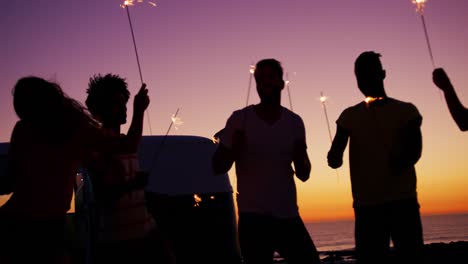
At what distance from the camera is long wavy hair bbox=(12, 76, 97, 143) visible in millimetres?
3092

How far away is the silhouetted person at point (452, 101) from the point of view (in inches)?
144

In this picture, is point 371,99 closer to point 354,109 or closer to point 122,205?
point 354,109

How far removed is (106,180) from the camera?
3.51 meters

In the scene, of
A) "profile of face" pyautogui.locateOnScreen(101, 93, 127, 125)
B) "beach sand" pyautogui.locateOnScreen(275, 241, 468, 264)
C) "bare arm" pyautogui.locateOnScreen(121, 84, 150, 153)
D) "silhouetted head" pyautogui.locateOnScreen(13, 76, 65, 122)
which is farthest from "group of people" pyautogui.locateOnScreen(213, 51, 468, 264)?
"beach sand" pyautogui.locateOnScreen(275, 241, 468, 264)

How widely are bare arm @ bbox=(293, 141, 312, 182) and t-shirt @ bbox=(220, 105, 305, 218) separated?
0.07 m

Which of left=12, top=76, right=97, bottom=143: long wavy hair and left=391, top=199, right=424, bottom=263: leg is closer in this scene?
left=12, top=76, right=97, bottom=143: long wavy hair

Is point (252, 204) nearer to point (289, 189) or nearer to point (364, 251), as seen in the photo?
point (289, 189)

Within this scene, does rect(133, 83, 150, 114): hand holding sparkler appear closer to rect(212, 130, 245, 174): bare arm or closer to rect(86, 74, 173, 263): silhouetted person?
rect(86, 74, 173, 263): silhouetted person

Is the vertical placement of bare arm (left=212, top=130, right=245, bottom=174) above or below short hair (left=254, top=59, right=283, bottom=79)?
below

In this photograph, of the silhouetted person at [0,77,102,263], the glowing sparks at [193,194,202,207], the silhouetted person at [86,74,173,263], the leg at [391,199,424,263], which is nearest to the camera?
the silhouetted person at [0,77,102,263]

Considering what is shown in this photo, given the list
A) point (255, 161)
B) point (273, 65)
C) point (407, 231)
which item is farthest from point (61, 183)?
point (407, 231)

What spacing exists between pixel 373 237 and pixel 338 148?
72 cm

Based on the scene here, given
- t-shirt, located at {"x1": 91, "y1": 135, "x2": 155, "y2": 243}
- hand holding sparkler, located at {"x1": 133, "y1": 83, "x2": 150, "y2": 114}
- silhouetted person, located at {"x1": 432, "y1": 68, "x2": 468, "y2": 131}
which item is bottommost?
t-shirt, located at {"x1": 91, "y1": 135, "x2": 155, "y2": 243}

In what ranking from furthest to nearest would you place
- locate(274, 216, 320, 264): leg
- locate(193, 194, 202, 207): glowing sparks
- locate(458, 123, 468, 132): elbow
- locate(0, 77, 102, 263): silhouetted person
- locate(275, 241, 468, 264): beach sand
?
locate(275, 241, 468, 264): beach sand
locate(193, 194, 202, 207): glowing sparks
locate(274, 216, 320, 264): leg
locate(458, 123, 468, 132): elbow
locate(0, 77, 102, 263): silhouetted person
